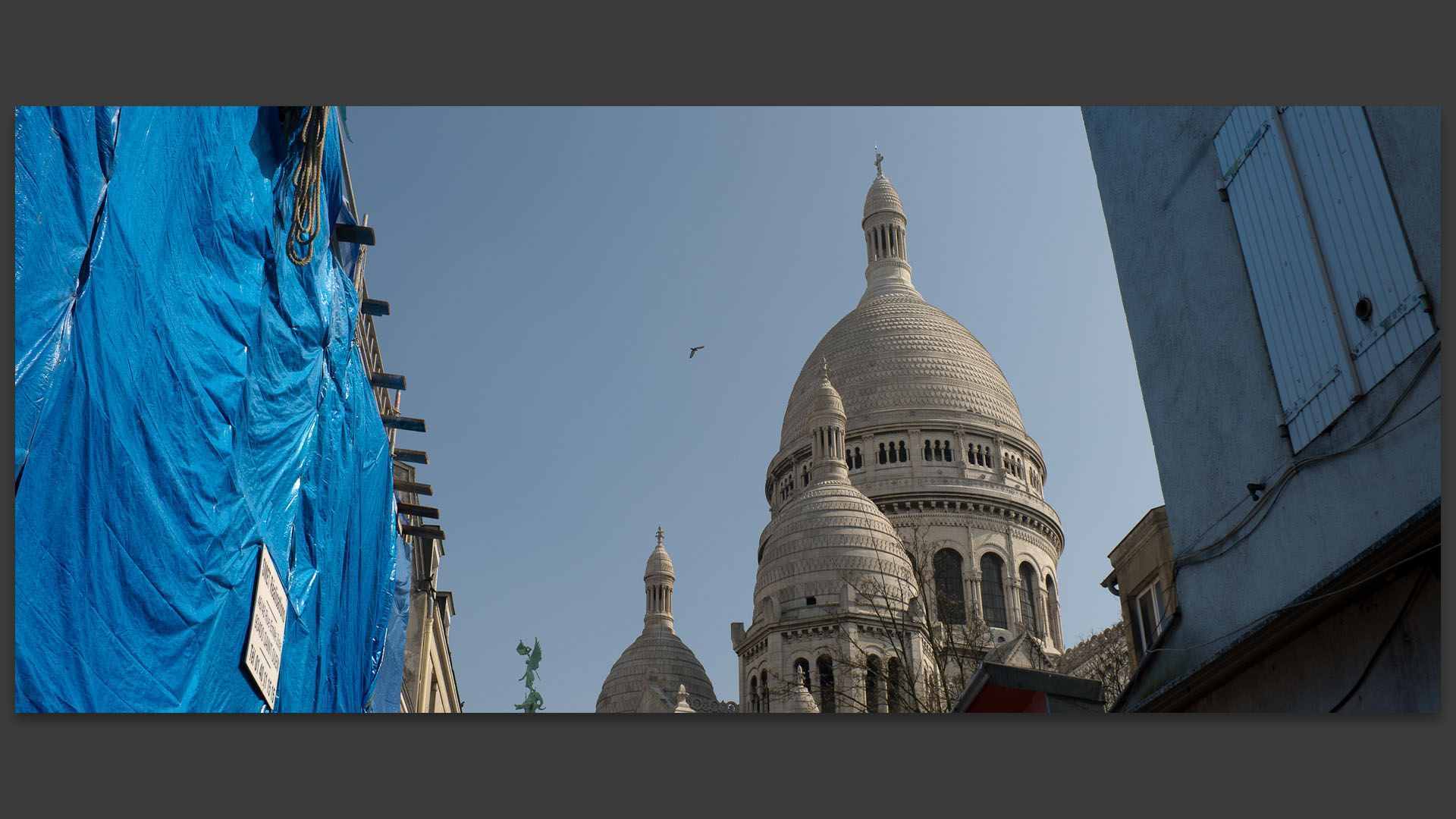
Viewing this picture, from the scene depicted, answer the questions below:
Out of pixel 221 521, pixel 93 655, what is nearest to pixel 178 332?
pixel 221 521

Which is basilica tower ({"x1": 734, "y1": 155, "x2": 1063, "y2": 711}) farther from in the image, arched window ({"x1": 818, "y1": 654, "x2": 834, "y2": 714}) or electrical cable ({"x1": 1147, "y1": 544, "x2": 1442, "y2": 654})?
electrical cable ({"x1": 1147, "y1": 544, "x2": 1442, "y2": 654})

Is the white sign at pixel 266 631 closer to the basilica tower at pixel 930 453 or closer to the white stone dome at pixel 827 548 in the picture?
the white stone dome at pixel 827 548

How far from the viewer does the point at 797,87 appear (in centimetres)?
785

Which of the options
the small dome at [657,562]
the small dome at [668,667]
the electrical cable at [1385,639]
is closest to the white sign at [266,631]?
the small dome at [657,562]

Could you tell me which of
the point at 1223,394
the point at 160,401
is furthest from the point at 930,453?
the point at 160,401

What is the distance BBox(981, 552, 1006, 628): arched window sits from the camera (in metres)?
44.6

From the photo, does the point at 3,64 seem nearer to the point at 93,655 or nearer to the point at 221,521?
the point at 221,521

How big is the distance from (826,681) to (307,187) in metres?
28.0

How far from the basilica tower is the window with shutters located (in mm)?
30472

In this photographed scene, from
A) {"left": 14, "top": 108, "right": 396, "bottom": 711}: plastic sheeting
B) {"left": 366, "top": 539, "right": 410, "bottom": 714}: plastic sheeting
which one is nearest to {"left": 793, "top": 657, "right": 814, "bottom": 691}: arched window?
{"left": 366, "top": 539, "right": 410, "bottom": 714}: plastic sheeting

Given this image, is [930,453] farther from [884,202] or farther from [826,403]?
[884,202]

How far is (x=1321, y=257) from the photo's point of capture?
302 inches

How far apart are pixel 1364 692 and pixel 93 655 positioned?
612cm

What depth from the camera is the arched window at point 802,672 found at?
33469 millimetres
